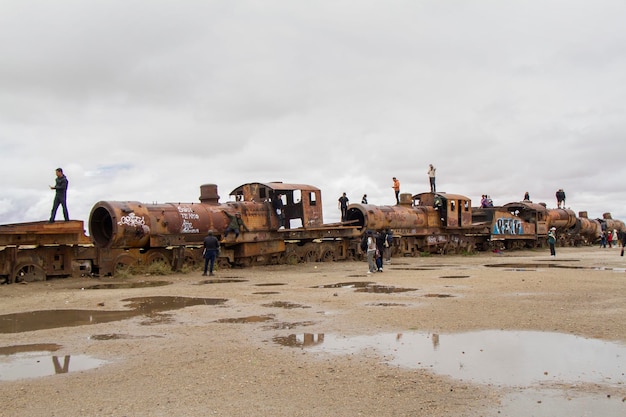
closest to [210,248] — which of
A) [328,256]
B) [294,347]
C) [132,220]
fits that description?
[132,220]

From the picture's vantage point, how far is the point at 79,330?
8.99 metres

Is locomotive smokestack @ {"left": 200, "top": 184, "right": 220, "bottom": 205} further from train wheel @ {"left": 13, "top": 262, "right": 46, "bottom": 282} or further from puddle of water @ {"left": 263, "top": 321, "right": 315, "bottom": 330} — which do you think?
puddle of water @ {"left": 263, "top": 321, "right": 315, "bottom": 330}

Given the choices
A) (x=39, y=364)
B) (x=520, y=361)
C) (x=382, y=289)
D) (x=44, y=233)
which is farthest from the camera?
(x=44, y=233)

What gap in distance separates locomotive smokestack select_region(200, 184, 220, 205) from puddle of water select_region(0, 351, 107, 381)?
14.8 meters

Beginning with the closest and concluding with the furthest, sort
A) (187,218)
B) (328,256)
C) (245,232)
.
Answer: (187,218)
(245,232)
(328,256)

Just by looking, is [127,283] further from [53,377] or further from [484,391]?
[484,391]

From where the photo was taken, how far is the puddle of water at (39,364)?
6.39m

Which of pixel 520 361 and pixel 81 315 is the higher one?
pixel 81 315

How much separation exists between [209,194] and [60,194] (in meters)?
6.20

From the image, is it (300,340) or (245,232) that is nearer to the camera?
(300,340)

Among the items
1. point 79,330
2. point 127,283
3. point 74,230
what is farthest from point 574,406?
point 74,230

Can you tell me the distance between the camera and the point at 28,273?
16703 mm

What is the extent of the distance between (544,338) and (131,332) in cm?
605

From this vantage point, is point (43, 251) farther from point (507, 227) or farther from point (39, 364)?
point (507, 227)
